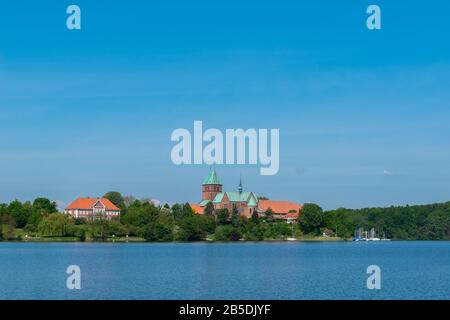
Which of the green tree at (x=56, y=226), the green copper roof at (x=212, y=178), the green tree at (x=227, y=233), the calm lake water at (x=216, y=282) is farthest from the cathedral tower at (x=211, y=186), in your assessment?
the calm lake water at (x=216, y=282)

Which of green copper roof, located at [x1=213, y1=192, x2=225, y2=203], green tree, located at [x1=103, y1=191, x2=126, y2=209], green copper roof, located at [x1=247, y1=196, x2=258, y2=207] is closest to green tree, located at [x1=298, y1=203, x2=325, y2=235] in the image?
green copper roof, located at [x1=247, y1=196, x2=258, y2=207]

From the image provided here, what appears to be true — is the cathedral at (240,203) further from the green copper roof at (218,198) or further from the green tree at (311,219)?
the green tree at (311,219)

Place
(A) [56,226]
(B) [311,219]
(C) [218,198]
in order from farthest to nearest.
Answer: (C) [218,198], (B) [311,219], (A) [56,226]

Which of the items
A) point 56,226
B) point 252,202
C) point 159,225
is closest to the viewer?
point 56,226

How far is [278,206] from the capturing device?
18750 centimetres

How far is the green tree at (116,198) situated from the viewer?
17112 centimetres

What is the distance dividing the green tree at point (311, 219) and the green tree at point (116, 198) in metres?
46.3

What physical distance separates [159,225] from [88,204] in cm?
4214

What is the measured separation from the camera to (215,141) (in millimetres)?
27594

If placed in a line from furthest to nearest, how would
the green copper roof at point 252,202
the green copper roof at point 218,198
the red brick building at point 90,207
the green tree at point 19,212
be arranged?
the green copper roof at point 218,198 < the green copper roof at point 252,202 < the red brick building at point 90,207 < the green tree at point 19,212

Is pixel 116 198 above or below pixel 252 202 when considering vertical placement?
above

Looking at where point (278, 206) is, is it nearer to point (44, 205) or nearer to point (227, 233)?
point (227, 233)

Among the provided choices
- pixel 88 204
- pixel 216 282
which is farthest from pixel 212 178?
pixel 216 282

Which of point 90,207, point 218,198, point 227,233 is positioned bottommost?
point 227,233
